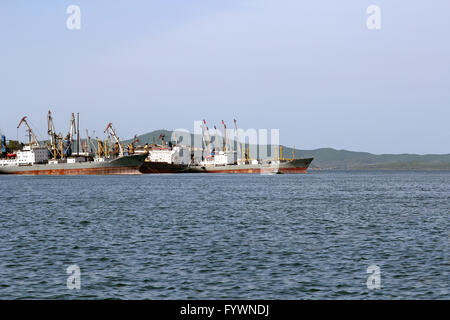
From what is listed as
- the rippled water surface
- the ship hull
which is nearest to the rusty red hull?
the ship hull

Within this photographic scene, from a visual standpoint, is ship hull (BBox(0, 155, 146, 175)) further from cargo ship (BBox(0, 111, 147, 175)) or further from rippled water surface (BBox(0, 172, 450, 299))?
rippled water surface (BBox(0, 172, 450, 299))

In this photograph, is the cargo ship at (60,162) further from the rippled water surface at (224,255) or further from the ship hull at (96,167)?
the rippled water surface at (224,255)

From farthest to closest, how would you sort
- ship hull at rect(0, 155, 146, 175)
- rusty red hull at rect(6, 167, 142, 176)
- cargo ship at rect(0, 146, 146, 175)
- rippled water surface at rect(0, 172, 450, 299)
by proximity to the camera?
rusty red hull at rect(6, 167, 142, 176) < cargo ship at rect(0, 146, 146, 175) < ship hull at rect(0, 155, 146, 175) < rippled water surface at rect(0, 172, 450, 299)

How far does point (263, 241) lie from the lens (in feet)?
97.5

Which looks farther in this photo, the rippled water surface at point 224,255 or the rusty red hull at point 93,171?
the rusty red hull at point 93,171

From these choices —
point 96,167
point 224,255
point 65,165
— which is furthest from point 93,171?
point 224,255

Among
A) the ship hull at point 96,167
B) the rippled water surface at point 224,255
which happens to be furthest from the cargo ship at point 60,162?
the rippled water surface at point 224,255

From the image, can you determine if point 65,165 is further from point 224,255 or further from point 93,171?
point 224,255

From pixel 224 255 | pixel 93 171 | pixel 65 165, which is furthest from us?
pixel 65 165

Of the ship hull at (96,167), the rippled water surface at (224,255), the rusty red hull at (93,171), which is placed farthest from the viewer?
the rusty red hull at (93,171)

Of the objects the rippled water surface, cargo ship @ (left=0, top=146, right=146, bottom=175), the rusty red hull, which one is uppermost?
cargo ship @ (left=0, top=146, right=146, bottom=175)

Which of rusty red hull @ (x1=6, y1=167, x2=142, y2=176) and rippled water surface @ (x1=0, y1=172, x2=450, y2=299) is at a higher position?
rusty red hull @ (x1=6, y1=167, x2=142, y2=176)
